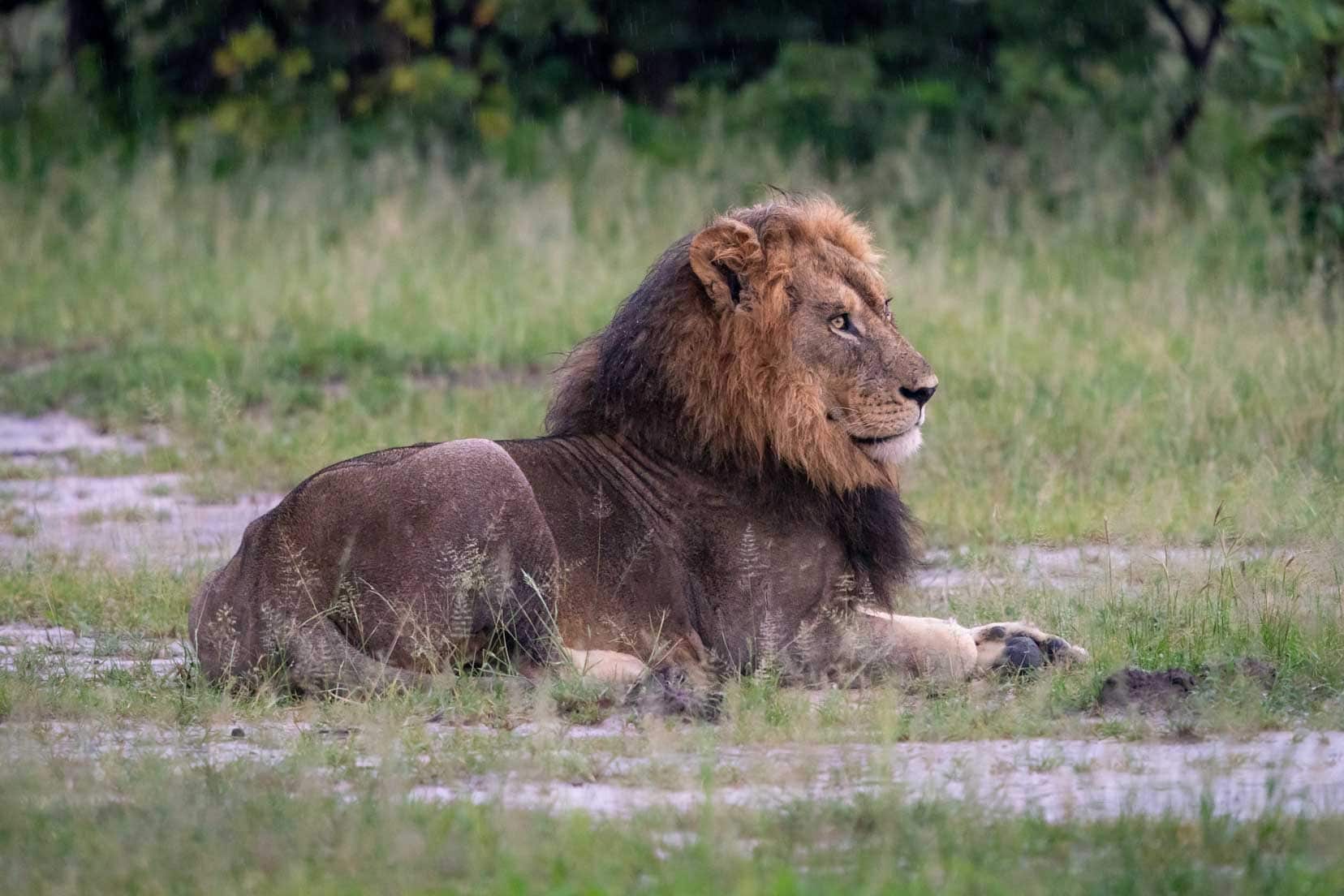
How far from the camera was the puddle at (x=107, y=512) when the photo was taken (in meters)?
8.27

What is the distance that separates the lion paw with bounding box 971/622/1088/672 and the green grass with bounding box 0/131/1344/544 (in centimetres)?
155

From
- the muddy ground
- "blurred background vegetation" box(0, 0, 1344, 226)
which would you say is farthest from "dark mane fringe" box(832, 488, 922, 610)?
"blurred background vegetation" box(0, 0, 1344, 226)

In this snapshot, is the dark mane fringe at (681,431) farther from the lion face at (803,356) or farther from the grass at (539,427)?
the grass at (539,427)

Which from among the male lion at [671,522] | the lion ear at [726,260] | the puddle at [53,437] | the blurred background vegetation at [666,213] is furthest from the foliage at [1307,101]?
the puddle at [53,437]

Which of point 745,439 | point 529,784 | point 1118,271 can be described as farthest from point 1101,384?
point 529,784

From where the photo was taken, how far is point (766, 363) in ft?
19.6

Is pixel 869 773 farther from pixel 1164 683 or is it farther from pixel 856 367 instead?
pixel 856 367

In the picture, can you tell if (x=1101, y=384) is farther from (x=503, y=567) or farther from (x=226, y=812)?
(x=226, y=812)

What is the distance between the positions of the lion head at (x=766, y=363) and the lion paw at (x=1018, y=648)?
0.61 metres

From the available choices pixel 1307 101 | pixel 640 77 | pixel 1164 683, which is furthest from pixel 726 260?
pixel 640 77

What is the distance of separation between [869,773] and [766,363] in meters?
1.78

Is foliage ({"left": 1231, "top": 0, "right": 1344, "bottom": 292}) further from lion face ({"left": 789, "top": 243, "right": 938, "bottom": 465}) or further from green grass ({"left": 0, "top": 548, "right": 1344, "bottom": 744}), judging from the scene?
lion face ({"left": 789, "top": 243, "right": 938, "bottom": 465})

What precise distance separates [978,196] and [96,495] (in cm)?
815

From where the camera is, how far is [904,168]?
601 inches
